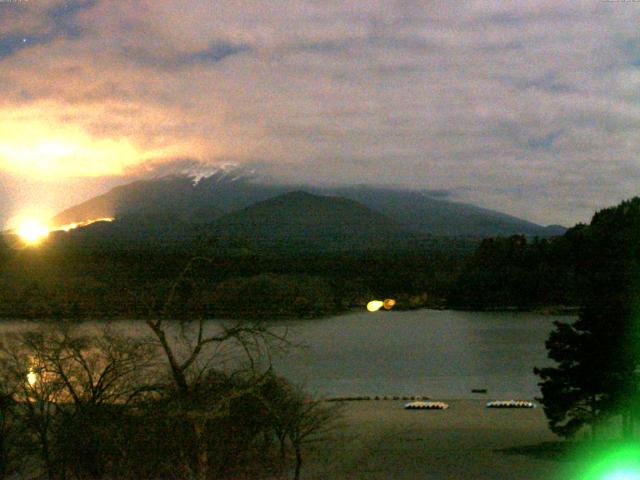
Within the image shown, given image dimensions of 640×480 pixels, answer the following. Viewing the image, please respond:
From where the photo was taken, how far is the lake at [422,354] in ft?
66.3

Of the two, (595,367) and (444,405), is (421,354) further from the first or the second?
(595,367)

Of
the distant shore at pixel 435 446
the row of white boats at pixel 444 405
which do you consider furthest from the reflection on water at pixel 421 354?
the distant shore at pixel 435 446

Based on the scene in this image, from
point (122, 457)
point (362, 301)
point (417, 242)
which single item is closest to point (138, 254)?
point (122, 457)

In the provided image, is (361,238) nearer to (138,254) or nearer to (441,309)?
(441,309)

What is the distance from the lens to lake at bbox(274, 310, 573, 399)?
2022 centimetres

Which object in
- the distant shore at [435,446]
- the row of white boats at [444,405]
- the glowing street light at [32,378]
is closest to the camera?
the glowing street light at [32,378]


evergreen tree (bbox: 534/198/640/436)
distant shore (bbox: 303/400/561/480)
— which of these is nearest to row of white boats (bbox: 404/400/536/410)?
distant shore (bbox: 303/400/561/480)

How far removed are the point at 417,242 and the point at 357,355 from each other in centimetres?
1455

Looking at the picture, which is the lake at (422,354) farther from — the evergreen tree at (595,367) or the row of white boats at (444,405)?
the evergreen tree at (595,367)

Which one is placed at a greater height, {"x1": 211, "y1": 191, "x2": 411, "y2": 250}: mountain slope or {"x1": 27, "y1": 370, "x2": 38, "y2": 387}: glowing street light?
{"x1": 211, "y1": 191, "x2": 411, "y2": 250}: mountain slope

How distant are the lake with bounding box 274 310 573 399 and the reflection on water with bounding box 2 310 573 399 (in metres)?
0.02

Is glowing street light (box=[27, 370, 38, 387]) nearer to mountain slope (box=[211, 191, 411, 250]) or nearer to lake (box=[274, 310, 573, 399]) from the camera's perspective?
lake (box=[274, 310, 573, 399])

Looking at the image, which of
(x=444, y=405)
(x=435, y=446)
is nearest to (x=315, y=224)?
(x=444, y=405)

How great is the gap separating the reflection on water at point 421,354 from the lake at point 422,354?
24mm
